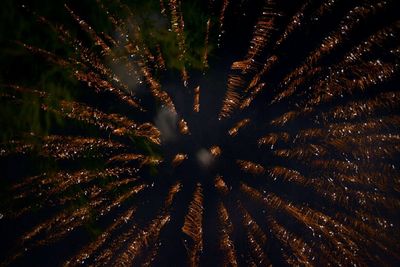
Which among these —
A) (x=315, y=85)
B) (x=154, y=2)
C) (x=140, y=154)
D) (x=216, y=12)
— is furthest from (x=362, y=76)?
(x=140, y=154)

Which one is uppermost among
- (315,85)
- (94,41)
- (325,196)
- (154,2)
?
(154,2)

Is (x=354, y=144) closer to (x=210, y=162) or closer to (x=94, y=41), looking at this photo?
(x=210, y=162)

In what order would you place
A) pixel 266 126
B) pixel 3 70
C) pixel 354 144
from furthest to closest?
pixel 266 126, pixel 354 144, pixel 3 70

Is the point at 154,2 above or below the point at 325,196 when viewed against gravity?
above

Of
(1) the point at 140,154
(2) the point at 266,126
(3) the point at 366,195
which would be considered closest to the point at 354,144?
(3) the point at 366,195

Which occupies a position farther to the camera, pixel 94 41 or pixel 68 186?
pixel 68 186

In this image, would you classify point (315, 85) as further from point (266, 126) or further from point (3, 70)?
point (3, 70)

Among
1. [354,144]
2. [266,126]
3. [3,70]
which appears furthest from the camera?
[266,126]
